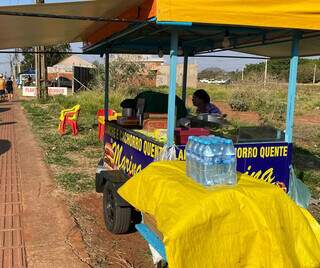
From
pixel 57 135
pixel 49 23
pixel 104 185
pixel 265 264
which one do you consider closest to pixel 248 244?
pixel 265 264

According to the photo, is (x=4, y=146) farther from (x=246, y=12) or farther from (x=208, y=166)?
(x=208, y=166)

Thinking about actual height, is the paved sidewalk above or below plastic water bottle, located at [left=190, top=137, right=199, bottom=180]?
below

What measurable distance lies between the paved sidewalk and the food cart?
615 millimetres

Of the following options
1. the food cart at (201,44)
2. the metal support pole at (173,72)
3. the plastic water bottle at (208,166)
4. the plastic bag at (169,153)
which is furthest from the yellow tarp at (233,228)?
the metal support pole at (173,72)

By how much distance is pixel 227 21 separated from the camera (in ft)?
11.7

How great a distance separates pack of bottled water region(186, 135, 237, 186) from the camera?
3100mm

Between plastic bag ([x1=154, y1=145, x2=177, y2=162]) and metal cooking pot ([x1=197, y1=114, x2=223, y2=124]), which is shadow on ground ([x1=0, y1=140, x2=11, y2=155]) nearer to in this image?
metal cooking pot ([x1=197, y1=114, x2=223, y2=124])

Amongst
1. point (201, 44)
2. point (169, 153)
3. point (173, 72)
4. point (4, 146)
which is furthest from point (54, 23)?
point (4, 146)

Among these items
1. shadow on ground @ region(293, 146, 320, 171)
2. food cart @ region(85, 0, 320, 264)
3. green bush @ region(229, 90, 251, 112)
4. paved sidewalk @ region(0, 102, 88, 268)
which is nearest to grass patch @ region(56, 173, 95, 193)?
paved sidewalk @ region(0, 102, 88, 268)

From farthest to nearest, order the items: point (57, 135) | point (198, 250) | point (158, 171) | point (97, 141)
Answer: point (57, 135) < point (97, 141) < point (158, 171) < point (198, 250)

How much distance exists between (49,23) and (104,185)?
2.12 metres

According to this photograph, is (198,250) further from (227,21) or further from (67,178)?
(67,178)

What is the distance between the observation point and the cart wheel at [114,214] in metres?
Result: 4.68

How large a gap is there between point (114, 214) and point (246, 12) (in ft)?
8.60
